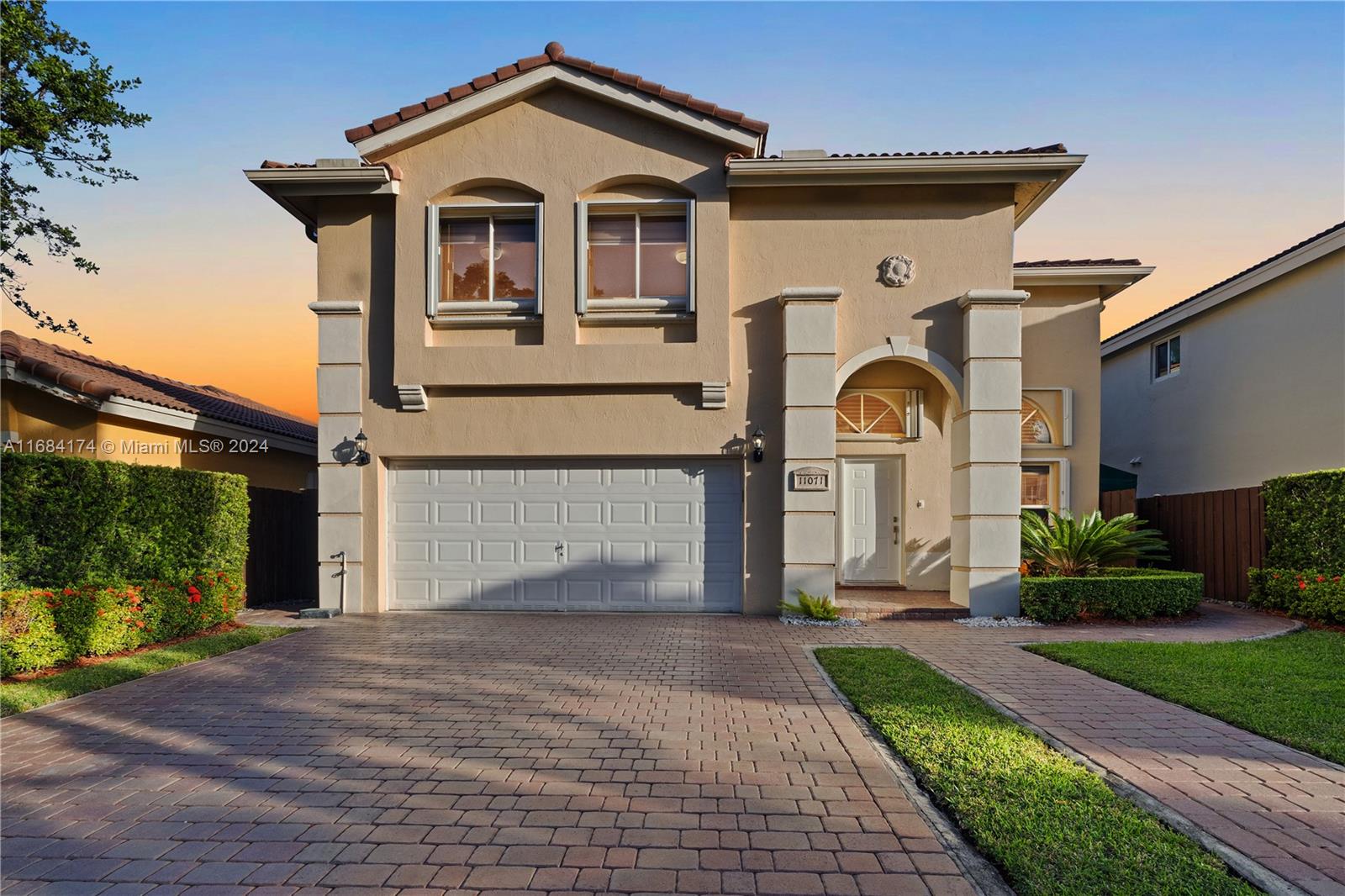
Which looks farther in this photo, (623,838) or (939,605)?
(939,605)

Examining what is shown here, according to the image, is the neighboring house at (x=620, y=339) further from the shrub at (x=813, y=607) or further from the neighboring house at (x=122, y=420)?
the neighboring house at (x=122, y=420)

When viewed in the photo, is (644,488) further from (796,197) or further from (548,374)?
(796,197)

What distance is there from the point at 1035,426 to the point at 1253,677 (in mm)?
7137

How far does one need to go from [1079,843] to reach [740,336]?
29.6 ft

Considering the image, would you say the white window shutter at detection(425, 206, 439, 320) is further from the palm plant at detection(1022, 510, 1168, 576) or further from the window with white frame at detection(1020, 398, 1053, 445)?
the window with white frame at detection(1020, 398, 1053, 445)

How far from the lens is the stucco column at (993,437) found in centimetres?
1133

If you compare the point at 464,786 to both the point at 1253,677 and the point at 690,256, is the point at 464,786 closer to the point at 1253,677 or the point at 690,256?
the point at 1253,677

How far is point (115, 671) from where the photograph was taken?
7582mm

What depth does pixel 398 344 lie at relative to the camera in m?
11.7

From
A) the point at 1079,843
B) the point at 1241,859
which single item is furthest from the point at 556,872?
the point at 1241,859

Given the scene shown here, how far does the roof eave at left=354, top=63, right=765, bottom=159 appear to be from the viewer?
11531 millimetres

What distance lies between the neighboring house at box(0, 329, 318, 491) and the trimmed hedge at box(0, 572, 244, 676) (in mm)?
4056

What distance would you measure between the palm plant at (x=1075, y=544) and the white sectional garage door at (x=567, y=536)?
16.1ft

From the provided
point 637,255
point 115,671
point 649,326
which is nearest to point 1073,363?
point 649,326
